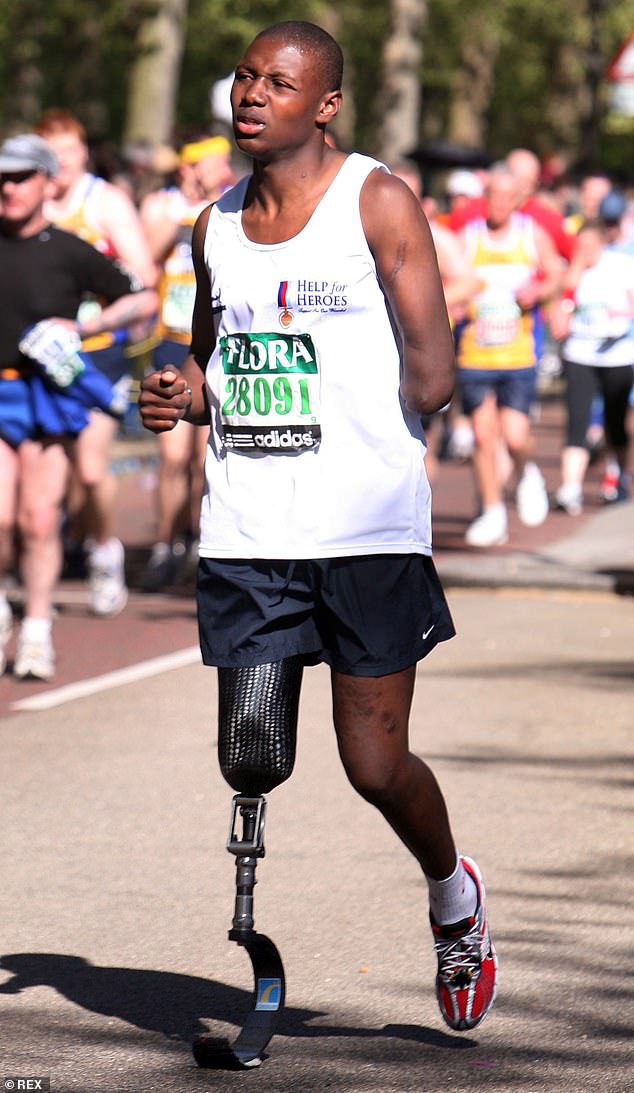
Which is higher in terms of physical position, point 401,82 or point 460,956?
point 460,956

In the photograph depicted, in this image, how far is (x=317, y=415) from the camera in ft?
14.2

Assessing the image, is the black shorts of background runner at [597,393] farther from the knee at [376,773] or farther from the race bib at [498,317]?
the knee at [376,773]

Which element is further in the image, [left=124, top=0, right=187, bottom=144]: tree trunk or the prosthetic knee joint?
[left=124, top=0, right=187, bottom=144]: tree trunk

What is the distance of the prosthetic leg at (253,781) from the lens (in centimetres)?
428

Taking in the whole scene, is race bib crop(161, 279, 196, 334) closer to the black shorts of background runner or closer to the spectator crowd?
the spectator crowd

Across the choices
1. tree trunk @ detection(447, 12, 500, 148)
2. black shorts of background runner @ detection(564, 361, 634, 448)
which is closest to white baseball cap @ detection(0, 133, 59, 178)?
black shorts of background runner @ detection(564, 361, 634, 448)

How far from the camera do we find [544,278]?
1352cm

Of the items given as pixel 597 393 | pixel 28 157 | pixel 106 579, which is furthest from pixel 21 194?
pixel 597 393

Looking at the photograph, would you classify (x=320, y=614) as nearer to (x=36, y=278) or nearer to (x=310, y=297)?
(x=310, y=297)

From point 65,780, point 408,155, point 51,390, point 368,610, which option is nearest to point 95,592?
point 51,390

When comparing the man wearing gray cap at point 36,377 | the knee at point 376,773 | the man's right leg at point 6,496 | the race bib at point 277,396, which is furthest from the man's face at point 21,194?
the knee at point 376,773

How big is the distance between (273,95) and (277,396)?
559mm

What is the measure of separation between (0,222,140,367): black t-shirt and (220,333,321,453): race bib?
14.8 ft

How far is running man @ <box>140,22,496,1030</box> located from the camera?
4.30m
